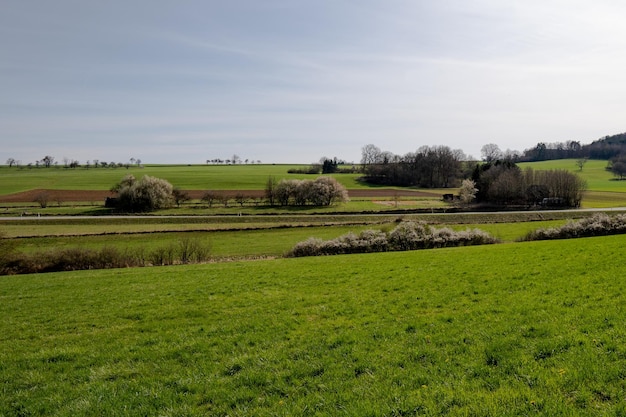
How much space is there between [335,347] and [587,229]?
3410 cm

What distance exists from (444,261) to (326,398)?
1488 cm

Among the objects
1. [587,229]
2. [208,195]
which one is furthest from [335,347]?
[208,195]

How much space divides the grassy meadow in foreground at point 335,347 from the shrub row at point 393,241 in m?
15.9

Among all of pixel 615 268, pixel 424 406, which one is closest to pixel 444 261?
pixel 615 268

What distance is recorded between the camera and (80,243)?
4231cm

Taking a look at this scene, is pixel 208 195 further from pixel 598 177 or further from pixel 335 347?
pixel 598 177

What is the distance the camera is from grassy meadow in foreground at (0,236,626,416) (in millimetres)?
6406

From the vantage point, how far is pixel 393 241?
109 ft

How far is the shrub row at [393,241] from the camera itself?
32.3 metres

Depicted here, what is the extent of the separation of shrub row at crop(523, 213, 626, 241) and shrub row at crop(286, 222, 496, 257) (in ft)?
15.6

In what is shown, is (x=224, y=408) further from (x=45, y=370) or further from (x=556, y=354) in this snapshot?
(x=556, y=354)

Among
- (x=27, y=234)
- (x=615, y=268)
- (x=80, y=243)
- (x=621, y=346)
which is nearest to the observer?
(x=621, y=346)

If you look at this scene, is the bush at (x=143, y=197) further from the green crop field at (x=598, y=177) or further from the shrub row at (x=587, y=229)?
the green crop field at (x=598, y=177)

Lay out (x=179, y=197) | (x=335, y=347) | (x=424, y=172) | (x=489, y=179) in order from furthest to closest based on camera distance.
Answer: (x=424, y=172)
(x=489, y=179)
(x=179, y=197)
(x=335, y=347)
